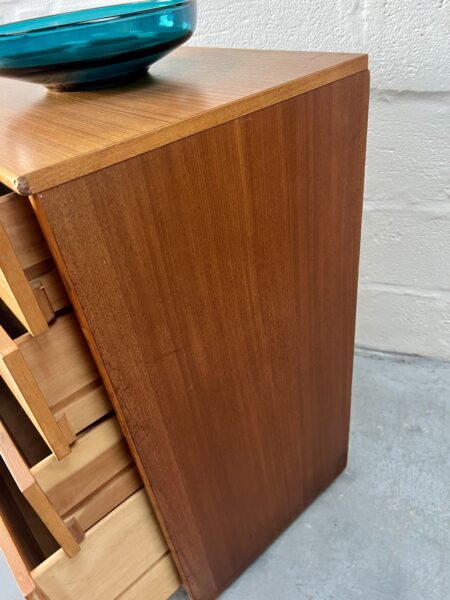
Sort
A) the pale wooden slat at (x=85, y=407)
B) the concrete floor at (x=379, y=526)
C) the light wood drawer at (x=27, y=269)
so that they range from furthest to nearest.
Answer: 1. the concrete floor at (x=379, y=526)
2. the pale wooden slat at (x=85, y=407)
3. the light wood drawer at (x=27, y=269)

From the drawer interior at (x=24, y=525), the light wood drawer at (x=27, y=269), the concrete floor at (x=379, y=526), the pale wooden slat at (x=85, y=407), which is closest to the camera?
the light wood drawer at (x=27, y=269)

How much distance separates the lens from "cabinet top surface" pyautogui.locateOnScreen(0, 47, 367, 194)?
367mm

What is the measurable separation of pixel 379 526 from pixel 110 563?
1.38 ft

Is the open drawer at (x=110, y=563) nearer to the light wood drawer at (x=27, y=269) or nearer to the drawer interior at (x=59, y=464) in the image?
the drawer interior at (x=59, y=464)

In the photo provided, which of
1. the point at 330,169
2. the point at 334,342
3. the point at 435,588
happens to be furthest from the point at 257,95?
the point at 435,588

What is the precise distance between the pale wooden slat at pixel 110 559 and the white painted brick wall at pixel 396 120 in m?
0.62

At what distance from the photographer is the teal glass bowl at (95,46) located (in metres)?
0.44

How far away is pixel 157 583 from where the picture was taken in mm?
655

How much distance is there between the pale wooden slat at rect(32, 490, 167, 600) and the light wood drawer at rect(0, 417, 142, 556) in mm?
19

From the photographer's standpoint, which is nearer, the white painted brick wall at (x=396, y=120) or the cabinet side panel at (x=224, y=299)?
the cabinet side panel at (x=224, y=299)

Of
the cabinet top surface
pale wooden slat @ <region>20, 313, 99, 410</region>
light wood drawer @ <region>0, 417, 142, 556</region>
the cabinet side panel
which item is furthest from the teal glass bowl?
light wood drawer @ <region>0, 417, 142, 556</region>

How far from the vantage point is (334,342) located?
0.70 metres

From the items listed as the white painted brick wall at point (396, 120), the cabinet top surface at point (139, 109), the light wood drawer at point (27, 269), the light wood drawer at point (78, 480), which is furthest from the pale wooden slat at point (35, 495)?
the white painted brick wall at point (396, 120)

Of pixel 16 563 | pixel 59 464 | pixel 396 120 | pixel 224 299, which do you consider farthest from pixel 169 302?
pixel 396 120
